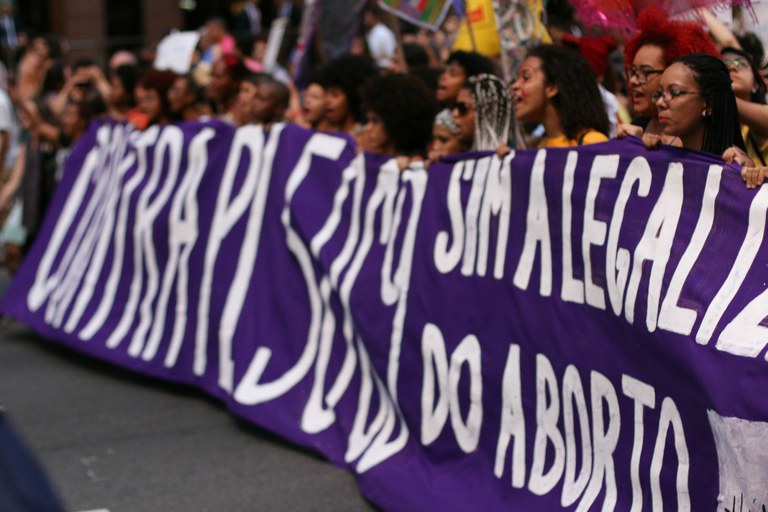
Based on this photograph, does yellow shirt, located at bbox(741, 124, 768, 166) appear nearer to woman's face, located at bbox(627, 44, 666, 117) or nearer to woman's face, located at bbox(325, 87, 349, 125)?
woman's face, located at bbox(627, 44, 666, 117)

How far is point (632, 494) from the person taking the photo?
4.24m

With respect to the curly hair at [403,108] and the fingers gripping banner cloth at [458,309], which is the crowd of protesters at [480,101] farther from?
the fingers gripping banner cloth at [458,309]

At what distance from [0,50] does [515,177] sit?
572 inches

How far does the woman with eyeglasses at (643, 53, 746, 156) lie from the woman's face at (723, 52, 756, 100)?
0.82 m

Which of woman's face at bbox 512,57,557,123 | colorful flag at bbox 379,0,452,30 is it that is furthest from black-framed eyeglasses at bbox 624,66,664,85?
colorful flag at bbox 379,0,452,30

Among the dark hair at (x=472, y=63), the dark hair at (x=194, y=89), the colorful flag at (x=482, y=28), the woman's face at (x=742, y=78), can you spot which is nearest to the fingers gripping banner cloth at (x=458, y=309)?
the dark hair at (x=194, y=89)

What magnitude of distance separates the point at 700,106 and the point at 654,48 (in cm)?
77

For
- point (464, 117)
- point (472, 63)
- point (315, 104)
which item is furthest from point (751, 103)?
point (315, 104)

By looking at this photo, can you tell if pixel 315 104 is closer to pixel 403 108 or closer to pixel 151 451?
pixel 403 108

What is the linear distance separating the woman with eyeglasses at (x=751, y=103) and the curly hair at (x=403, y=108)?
1.66 meters

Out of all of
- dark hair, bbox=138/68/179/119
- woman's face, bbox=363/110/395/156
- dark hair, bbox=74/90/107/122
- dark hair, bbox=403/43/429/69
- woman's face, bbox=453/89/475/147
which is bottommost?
dark hair, bbox=74/90/107/122

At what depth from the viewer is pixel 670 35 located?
5051 millimetres

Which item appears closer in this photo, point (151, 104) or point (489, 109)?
point (489, 109)

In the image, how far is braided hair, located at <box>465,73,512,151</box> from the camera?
5.99m
